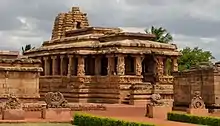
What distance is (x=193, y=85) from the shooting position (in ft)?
88.6

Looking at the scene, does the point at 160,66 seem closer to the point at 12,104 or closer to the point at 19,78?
the point at 19,78

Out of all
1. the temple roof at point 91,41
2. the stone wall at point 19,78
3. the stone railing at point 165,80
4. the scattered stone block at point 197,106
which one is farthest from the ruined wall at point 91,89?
the scattered stone block at point 197,106

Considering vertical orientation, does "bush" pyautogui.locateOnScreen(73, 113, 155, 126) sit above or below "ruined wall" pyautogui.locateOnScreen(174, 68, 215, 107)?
below

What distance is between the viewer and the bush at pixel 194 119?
1890 centimetres

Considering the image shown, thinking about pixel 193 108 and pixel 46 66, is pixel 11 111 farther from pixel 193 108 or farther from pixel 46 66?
pixel 46 66

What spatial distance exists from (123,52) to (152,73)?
15.2 feet

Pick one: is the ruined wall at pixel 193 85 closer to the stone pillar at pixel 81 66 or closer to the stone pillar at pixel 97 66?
the stone pillar at pixel 81 66

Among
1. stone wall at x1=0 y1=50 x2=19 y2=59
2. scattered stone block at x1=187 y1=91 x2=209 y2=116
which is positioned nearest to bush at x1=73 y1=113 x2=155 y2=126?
scattered stone block at x1=187 y1=91 x2=209 y2=116

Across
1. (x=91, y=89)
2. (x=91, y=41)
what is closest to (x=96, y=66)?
(x=91, y=41)

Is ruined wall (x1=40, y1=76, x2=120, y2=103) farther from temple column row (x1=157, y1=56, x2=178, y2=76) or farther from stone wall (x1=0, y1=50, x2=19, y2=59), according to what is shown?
stone wall (x1=0, y1=50, x2=19, y2=59)

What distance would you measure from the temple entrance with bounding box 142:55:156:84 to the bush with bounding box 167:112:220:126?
13753mm

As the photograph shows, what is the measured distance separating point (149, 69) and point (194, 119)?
60.1ft

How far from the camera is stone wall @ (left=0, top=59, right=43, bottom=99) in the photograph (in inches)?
1072

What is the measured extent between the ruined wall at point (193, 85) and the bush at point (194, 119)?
10.9 feet
